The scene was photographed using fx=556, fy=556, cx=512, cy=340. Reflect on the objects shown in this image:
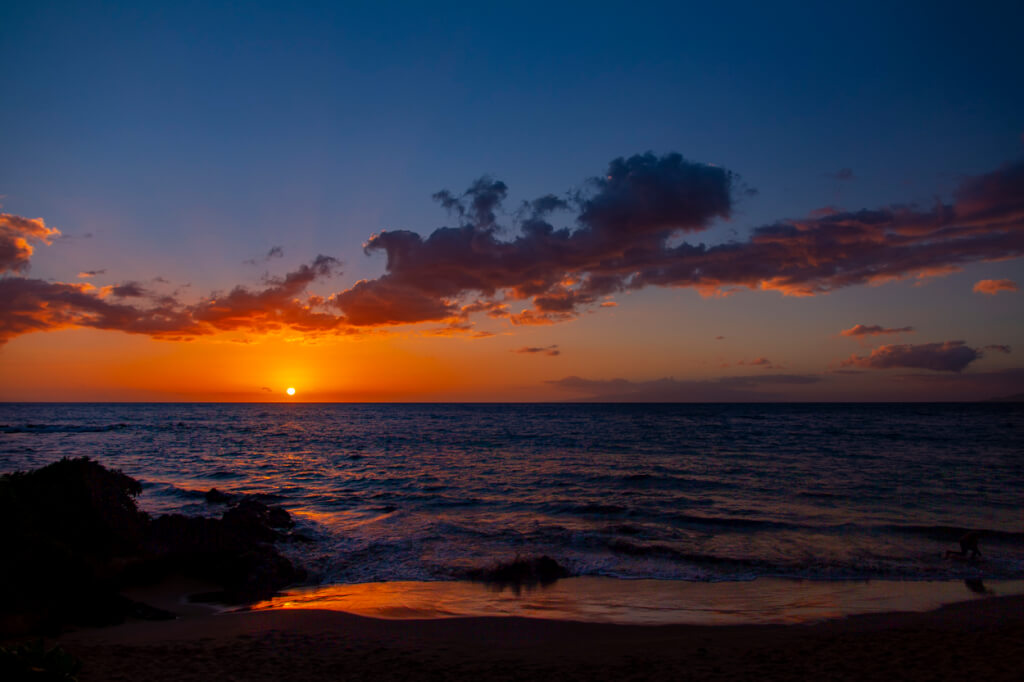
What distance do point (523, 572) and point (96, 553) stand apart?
925cm

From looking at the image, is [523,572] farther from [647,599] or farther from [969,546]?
[969,546]

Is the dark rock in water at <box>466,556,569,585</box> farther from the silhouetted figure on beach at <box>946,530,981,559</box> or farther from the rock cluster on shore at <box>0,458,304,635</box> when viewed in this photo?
the silhouetted figure on beach at <box>946,530,981,559</box>

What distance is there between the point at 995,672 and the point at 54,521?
55.5 feet

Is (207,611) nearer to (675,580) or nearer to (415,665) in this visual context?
(415,665)

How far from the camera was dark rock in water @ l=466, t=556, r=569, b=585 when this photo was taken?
43.1ft

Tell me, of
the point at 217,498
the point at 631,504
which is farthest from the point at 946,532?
the point at 217,498

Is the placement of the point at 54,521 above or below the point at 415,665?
above

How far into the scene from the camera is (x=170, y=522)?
13.8 meters

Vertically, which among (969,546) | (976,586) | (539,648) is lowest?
(976,586)

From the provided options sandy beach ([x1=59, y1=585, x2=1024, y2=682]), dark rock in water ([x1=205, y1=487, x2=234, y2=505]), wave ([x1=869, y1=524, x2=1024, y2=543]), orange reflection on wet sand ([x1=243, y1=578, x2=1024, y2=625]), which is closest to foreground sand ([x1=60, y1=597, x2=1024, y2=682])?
sandy beach ([x1=59, y1=585, x2=1024, y2=682])

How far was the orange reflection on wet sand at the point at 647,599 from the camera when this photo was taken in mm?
10617

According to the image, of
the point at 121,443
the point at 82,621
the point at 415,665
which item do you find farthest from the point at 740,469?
the point at 121,443

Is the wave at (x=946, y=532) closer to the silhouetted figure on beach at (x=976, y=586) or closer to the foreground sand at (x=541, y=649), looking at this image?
the silhouetted figure on beach at (x=976, y=586)

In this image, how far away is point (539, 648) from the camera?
353 inches
